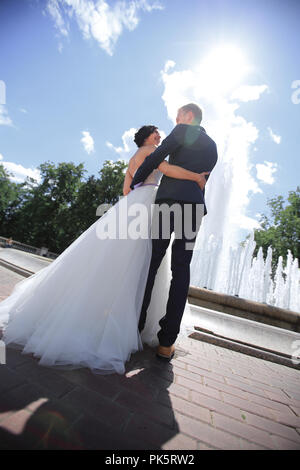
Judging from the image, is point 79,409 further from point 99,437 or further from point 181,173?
point 181,173

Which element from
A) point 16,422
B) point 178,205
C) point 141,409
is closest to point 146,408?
point 141,409

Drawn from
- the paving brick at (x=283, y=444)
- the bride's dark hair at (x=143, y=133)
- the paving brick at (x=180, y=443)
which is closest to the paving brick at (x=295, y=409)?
the paving brick at (x=283, y=444)

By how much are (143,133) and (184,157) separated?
30.1 inches

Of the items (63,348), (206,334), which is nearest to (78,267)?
(63,348)

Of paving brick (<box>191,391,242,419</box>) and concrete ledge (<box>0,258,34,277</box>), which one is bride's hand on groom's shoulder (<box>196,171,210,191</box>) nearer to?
paving brick (<box>191,391,242,419</box>)

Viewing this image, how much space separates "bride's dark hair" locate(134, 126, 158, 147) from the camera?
2.56m

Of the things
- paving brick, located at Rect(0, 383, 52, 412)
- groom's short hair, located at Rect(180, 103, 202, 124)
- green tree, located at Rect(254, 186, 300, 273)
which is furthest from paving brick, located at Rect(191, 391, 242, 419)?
green tree, located at Rect(254, 186, 300, 273)

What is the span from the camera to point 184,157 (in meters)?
2.10

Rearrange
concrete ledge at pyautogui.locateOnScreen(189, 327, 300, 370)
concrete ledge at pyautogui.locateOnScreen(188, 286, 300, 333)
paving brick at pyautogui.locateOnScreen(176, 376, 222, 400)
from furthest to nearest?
concrete ledge at pyautogui.locateOnScreen(188, 286, 300, 333) < concrete ledge at pyautogui.locateOnScreen(189, 327, 300, 370) < paving brick at pyautogui.locateOnScreen(176, 376, 222, 400)

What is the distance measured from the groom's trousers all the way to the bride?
0.41ft

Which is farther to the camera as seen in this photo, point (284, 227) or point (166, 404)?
point (284, 227)
